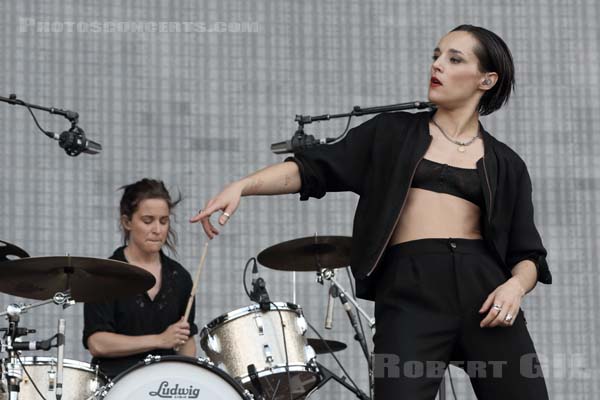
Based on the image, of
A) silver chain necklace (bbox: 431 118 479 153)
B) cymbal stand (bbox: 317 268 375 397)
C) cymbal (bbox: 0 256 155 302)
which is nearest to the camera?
silver chain necklace (bbox: 431 118 479 153)

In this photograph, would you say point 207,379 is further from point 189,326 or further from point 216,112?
point 216,112

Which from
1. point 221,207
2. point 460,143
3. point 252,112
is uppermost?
point 252,112

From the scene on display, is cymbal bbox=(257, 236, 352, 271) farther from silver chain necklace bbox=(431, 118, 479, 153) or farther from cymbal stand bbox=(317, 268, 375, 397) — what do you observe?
silver chain necklace bbox=(431, 118, 479, 153)

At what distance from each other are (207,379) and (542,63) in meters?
Result: 2.96

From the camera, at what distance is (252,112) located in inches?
230

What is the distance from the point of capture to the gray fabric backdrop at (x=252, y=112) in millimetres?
5723

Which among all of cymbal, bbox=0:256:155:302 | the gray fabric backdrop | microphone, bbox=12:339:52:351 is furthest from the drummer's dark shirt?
the gray fabric backdrop

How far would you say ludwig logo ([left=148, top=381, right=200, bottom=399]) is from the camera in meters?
3.70

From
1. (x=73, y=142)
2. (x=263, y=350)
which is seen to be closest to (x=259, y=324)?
(x=263, y=350)

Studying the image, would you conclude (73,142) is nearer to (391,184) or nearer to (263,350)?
(263,350)

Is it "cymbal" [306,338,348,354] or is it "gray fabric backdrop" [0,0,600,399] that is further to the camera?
"gray fabric backdrop" [0,0,600,399]

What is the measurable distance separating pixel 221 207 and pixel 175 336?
1.78 metres

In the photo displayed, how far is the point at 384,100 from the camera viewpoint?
5906mm

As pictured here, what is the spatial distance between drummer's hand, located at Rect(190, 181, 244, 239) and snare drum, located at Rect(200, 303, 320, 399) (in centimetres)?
185
